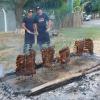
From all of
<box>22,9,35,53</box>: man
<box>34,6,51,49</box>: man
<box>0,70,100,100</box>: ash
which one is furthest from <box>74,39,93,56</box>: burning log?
<box>0,70,100,100</box>: ash

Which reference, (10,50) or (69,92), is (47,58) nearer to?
(69,92)

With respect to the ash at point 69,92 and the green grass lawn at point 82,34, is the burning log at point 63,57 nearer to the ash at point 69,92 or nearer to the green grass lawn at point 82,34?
the ash at point 69,92

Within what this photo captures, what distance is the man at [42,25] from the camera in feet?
36.9

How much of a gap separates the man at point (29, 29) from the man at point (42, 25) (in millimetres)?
169

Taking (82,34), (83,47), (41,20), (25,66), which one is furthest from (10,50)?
(82,34)

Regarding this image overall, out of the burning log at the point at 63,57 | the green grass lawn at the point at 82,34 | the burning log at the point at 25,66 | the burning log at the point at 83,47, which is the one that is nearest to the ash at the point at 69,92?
the burning log at the point at 25,66

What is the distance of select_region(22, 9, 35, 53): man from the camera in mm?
11191

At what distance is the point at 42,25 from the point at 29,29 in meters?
0.43

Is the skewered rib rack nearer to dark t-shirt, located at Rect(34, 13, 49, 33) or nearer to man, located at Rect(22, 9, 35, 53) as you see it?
dark t-shirt, located at Rect(34, 13, 49, 33)

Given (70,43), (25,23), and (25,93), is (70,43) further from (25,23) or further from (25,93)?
(25,93)

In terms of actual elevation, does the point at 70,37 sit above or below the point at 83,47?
below

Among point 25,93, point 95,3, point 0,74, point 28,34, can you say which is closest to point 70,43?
point 28,34

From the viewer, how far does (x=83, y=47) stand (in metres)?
11.1

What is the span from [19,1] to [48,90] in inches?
381
